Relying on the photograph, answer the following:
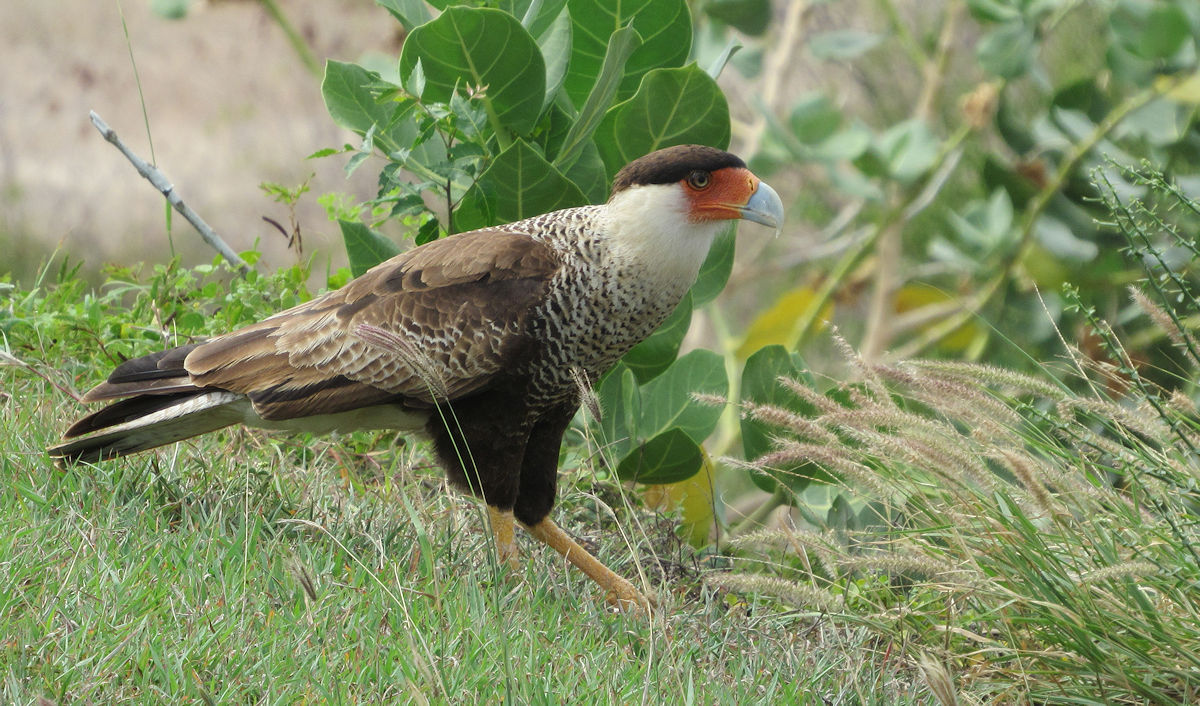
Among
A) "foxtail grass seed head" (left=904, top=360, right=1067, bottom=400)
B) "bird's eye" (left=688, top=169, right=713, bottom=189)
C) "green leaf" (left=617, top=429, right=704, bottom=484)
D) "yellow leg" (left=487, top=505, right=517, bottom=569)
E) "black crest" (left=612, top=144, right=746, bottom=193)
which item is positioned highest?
"black crest" (left=612, top=144, right=746, bottom=193)

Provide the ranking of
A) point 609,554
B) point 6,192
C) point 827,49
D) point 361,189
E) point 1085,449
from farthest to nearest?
1. point 361,189
2. point 6,192
3. point 827,49
4. point 609,554
5. point 1085,449

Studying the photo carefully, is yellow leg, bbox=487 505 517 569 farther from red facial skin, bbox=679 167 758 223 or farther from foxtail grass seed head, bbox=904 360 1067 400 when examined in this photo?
foxtail grass seed head, bbox=904 360 1067 400

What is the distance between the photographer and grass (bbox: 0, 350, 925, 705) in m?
2.30

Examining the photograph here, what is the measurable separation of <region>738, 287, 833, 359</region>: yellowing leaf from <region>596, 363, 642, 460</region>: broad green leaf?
2.15 meters

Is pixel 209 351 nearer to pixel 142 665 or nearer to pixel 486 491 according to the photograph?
pixel 486 491

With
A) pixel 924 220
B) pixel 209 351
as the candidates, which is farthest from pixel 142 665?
pixel 924 220

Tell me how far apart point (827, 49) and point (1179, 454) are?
11.5 ft

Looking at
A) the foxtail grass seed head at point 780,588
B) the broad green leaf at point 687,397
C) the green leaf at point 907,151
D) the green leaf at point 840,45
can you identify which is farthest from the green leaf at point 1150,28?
the foxtail grass seed head at point 780,588

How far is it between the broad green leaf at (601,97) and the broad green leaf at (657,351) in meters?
0.62

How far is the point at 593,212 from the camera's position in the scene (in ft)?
11.7

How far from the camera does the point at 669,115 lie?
387 centimetres

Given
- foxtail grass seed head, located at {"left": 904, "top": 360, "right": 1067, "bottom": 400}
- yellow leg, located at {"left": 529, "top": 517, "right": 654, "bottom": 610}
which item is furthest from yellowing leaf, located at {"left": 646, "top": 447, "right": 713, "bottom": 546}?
foxtail grass seed head, located at {"left": 904, "top": 360, "right": 1067, "bottom": 400}

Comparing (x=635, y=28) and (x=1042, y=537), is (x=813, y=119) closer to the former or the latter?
(x=635, y=28)

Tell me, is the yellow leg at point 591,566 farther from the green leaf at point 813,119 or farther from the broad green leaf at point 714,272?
the green leaf at point 813,119
